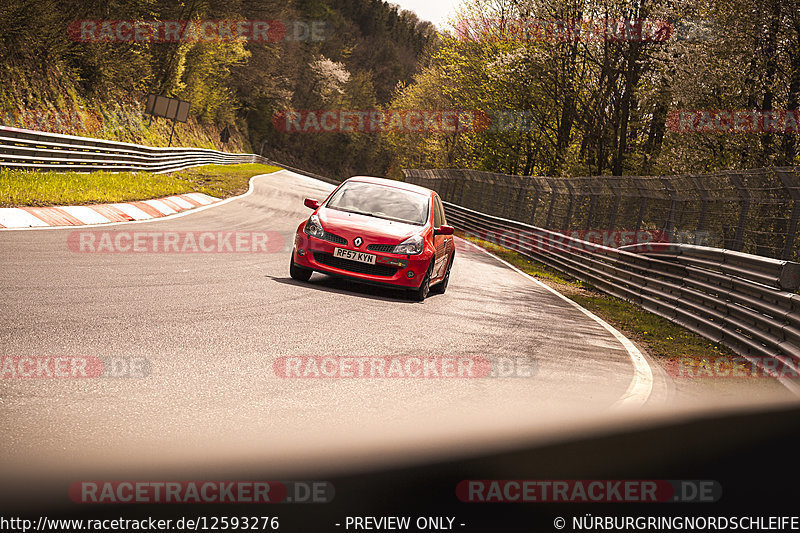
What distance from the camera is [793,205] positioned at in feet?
33.7

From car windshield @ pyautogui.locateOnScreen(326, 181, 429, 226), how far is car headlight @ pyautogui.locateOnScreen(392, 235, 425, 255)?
1.87 ft

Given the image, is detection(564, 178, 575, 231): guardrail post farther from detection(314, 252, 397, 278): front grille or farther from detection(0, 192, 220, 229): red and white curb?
detection(314, 252, 397, 278): front grille

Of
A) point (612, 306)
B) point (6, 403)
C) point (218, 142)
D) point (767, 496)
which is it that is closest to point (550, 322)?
point (612, 306)

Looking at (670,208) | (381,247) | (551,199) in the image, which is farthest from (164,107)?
(381,247)

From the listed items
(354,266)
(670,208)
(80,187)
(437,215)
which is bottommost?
(354,266)

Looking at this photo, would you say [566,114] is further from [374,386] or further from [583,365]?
[374,386]

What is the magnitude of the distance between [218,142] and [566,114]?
39.3m

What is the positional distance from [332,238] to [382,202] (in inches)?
55.8

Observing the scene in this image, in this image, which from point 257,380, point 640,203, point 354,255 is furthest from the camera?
point 640,203

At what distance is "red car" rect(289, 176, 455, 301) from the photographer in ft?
33.0

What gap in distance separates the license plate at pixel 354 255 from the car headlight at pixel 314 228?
315mm

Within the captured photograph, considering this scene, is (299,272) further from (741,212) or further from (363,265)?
(741,212)


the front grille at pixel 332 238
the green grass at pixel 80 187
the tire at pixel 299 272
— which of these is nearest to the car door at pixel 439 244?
the front grille at pixel 332 238

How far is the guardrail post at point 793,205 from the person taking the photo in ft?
33.5
